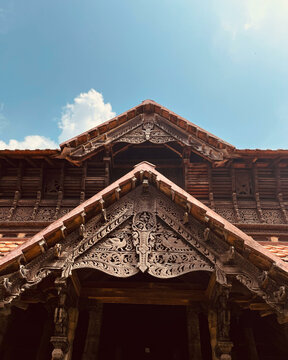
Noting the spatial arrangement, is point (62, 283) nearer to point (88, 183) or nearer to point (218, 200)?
point (88, 183)

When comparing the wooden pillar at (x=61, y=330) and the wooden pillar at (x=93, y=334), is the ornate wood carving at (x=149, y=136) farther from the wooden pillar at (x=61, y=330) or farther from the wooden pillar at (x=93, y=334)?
the wooden pillar at (x=61, y=330)

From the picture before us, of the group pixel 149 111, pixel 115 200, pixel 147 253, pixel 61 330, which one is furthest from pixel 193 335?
pixel 149 111

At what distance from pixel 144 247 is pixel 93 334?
249 cm

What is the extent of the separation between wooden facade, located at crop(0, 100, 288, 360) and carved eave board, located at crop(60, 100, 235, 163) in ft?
0.11

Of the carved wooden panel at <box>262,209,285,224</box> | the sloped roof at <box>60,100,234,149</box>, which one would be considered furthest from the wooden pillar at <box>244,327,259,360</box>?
the sloped roof at <box>60,100,234,149</box>

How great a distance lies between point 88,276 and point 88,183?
331 cm

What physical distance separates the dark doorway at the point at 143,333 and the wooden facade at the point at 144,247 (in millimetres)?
24

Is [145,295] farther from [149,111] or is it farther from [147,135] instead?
[149,111]

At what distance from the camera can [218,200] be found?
910 centimetres

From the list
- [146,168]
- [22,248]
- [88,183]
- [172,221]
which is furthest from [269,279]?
[88,183]

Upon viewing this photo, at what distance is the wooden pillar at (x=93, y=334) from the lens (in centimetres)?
605

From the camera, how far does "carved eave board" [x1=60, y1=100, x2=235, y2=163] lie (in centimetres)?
915

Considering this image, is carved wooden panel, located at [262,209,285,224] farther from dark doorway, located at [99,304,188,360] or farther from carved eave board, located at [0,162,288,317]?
carved eave board, located at [0,162,288,317]

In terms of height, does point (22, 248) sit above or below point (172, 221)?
below
